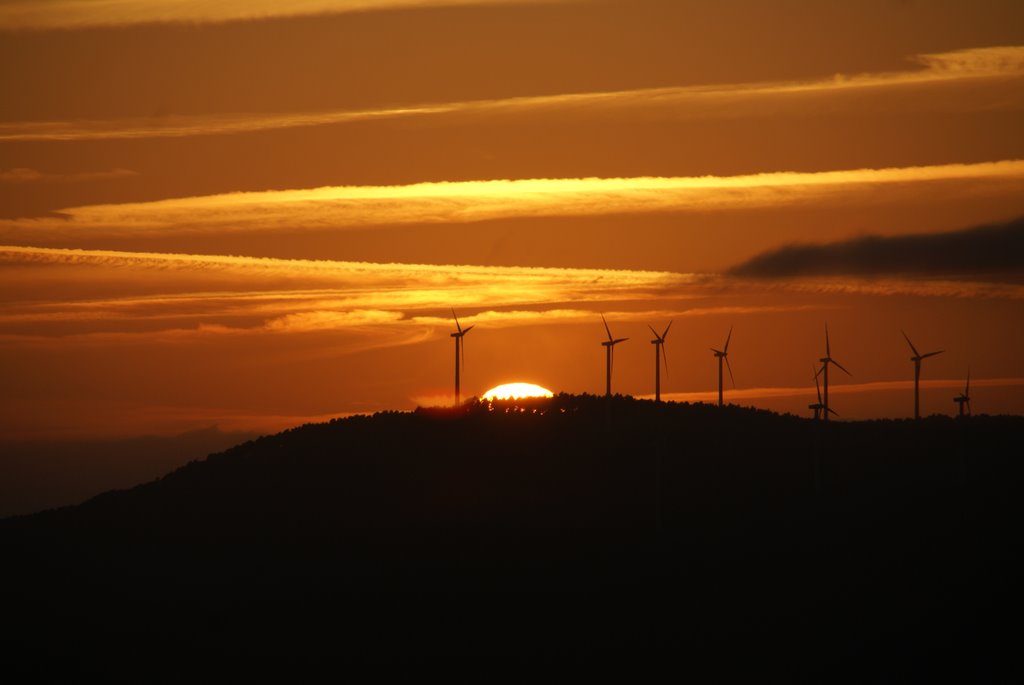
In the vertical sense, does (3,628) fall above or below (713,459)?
below

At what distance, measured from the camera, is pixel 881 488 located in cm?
18525

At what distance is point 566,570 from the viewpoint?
535 ft

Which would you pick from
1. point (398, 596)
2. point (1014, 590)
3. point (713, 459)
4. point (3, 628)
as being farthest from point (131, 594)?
point (1014, 590)

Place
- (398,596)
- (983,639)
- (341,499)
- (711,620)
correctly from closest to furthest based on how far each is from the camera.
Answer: (983,639) < (711,620) < (398,596) < (341,499)

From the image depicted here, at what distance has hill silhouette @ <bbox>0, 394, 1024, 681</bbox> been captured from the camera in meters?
142

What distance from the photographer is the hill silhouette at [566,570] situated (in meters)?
142

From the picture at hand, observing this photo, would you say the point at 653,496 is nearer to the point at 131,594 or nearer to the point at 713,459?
the point at 713,459

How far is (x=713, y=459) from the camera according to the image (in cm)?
19838

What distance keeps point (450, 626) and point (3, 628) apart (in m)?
41.9

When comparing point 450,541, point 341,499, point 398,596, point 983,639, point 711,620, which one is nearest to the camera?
point 983,639

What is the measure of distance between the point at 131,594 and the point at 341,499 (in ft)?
107

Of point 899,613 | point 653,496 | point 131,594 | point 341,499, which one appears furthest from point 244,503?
point 899,613

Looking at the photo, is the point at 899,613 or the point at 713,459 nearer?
the point at 899,613

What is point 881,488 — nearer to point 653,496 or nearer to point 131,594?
point 653,496
